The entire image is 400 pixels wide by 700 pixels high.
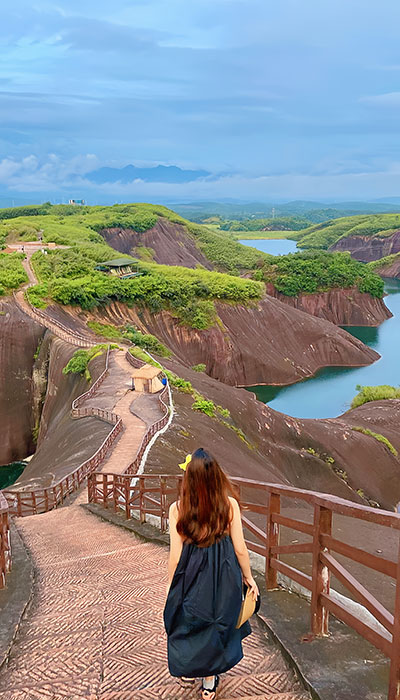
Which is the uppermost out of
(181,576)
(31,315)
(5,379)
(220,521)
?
(220,521)

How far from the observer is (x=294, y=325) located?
70.8m

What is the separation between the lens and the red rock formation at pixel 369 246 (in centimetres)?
17012

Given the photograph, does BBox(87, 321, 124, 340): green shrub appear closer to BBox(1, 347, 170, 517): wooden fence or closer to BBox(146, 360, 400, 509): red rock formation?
BBox(146, 360, 400, 509): red rock formation

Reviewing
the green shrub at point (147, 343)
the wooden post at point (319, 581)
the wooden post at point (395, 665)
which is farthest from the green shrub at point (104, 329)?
the wooden post at point (395, 665)

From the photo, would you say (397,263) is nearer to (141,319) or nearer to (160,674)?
(141,319)

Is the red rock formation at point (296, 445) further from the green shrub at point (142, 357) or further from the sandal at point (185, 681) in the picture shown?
the sandal at point (185, 681)

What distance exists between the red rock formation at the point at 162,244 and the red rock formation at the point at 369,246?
2829 inches

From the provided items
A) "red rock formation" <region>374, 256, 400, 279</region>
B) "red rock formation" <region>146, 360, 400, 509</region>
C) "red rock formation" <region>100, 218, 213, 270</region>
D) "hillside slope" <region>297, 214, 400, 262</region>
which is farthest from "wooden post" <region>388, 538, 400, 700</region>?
"hillside slope" <region>297, 214, 400, 262</region>

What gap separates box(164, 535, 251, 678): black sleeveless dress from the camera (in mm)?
4500

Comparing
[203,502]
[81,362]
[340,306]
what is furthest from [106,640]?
[340,306]

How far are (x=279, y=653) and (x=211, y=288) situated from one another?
2551 inches

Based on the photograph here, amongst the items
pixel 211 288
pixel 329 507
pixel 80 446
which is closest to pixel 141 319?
pixel 211 288

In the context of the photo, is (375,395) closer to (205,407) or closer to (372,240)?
(205,407)

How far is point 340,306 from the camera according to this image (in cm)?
9031
